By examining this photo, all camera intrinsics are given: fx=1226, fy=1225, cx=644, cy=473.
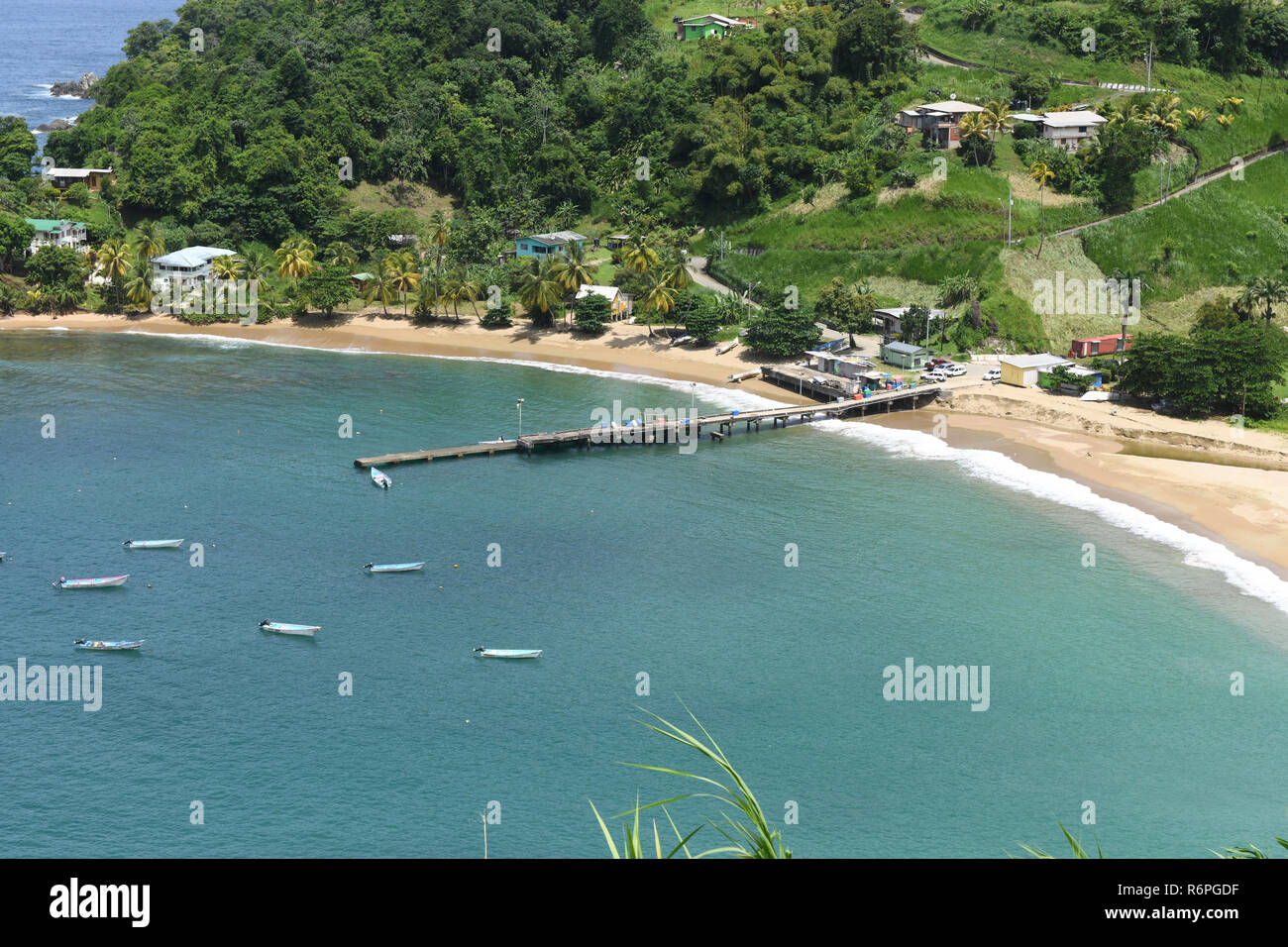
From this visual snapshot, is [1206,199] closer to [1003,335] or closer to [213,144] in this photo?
[1003,335]

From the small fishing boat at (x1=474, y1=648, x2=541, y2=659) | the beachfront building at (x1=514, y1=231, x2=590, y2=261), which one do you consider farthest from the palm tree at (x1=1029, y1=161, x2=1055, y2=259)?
the small fishing boat at (x1=474, y1=648, x2=541, y2=659)

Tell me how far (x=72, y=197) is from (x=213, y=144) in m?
17.4

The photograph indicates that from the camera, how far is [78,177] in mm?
145125

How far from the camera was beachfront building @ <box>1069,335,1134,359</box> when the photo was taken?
357 feet

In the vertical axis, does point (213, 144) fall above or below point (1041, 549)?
above

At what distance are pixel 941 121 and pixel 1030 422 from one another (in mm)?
45207

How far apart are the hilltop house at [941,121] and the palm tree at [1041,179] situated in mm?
8869

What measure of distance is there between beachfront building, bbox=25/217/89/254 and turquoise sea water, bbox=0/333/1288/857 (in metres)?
39.7

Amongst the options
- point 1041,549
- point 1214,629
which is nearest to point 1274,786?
point 1214,629

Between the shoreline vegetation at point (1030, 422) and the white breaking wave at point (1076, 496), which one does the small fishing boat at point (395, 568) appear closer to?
the shoreline vegetation at point (1030, 422)

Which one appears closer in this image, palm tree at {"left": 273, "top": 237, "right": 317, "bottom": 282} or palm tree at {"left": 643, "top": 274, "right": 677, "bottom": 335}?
palm tree at {"left": 643, "top": 274, "right": 677, "bottom": 335}

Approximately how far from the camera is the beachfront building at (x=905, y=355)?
108 m

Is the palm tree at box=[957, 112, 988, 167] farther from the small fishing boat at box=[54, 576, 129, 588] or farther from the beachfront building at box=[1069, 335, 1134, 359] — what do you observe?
the small fishing boat at box=[54, 576, 129, 588]

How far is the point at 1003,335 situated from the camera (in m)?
111
